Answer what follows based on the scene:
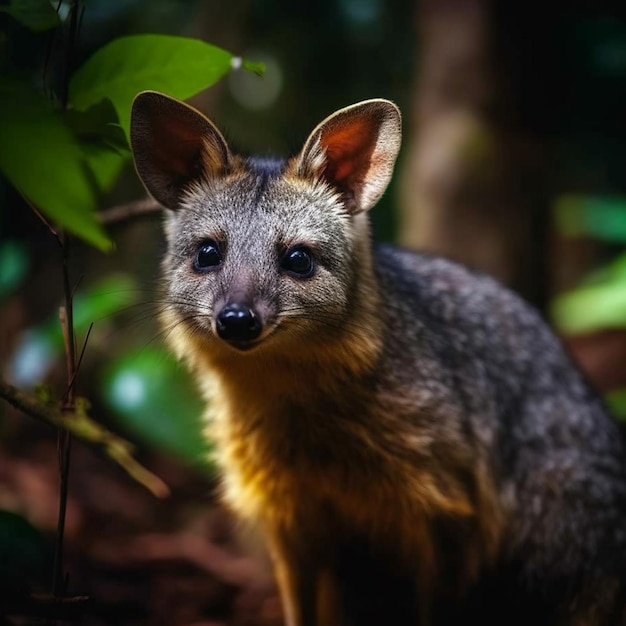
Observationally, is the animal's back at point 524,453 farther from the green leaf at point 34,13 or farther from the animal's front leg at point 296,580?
the green leaf at point 34,13

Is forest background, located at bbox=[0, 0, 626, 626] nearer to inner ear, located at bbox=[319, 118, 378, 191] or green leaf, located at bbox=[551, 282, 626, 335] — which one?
green leaf, located at bbox=[551, 282, 626, 335]

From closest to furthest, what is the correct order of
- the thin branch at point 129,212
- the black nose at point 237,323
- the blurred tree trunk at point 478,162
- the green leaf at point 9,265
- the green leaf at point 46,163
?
1. the green leaf at point 46,163
2. the black nose at point 237,323
3. the thin branch at point 129,212
4. the green leaf at point 9,265
5. the blurred tree trunk at point 478,162

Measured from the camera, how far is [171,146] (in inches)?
148

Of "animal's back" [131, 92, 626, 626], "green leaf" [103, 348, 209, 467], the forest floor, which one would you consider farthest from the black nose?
"green leaf" [103, 348, 209, 467]

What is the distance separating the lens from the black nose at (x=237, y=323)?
332 cm

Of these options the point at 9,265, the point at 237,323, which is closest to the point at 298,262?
the point at 237,323

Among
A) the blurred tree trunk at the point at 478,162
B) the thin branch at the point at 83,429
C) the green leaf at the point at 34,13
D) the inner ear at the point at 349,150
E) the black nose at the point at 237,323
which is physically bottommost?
the thin branch at the point at 83,429

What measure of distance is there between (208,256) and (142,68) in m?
0.96

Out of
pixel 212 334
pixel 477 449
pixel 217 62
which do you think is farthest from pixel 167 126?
pixel 477 449

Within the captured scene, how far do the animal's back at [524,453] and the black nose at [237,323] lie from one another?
117 cm

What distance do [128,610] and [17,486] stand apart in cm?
209

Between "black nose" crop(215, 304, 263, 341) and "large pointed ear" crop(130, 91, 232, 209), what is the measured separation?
2.52 feet

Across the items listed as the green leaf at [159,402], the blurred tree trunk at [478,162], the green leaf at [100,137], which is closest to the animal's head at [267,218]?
the green leaf at [100,137]

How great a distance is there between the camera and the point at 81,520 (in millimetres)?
6645
